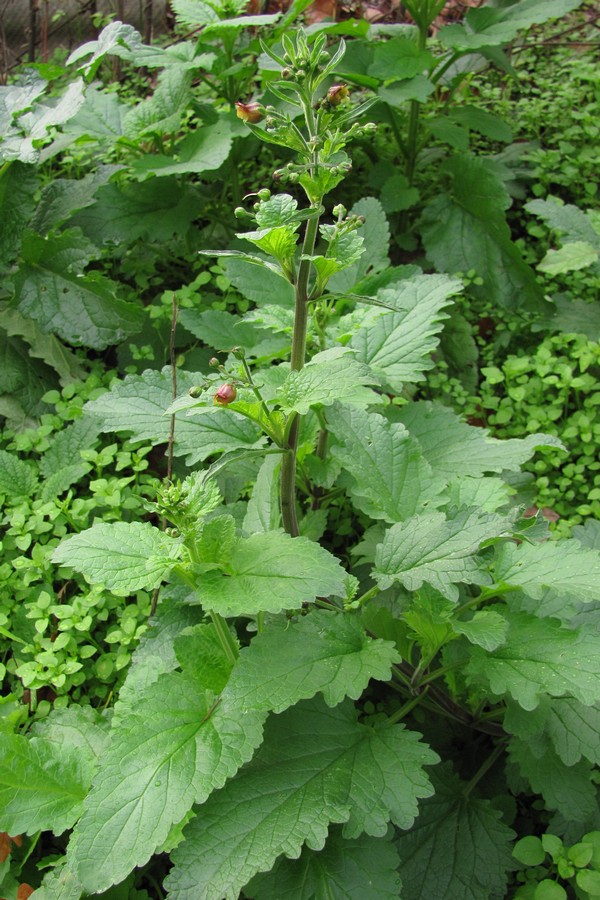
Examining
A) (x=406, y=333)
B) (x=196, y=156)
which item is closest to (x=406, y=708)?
(x=406, y=333)

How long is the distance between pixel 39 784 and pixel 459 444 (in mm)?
1455

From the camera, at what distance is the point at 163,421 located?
205 cm

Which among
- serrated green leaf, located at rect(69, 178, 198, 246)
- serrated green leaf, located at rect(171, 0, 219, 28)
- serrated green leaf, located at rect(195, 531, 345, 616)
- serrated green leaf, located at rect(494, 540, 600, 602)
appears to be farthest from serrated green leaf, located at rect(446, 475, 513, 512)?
serrated green leaf, located at rect(171, 0, 219, 28)

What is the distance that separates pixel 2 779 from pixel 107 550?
626mm

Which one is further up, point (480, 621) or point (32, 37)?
point (32, 37)

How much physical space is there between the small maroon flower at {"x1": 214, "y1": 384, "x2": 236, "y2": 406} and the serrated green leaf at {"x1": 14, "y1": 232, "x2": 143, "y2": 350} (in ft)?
5.06

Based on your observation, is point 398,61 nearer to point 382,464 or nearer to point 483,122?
point 483,122

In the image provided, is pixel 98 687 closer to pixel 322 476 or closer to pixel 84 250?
pixel 322 476

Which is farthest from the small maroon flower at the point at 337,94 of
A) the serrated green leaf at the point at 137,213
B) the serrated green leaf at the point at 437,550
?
the serrated green leaf at the point at 137,213

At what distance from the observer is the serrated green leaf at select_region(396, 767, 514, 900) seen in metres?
1.82

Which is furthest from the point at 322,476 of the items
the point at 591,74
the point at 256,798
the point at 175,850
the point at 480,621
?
the point at 591,74

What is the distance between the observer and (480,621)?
66.5 inches

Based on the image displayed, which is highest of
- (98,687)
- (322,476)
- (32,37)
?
(32,37)

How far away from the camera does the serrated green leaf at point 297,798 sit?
152 cm
